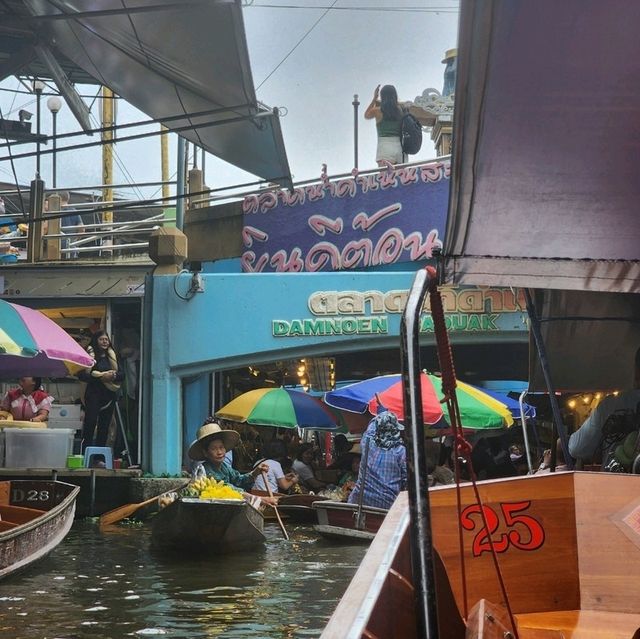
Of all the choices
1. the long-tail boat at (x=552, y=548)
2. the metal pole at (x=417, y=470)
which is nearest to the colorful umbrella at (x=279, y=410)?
the long-tail boat at (x=552, y=548)

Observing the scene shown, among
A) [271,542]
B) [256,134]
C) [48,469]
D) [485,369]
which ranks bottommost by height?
[271,542]

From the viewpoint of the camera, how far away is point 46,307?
17.9 metres

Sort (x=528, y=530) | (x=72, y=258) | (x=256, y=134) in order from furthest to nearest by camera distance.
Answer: (x=72, y=258)
(x=256, y=134)
(x=528, y=530)

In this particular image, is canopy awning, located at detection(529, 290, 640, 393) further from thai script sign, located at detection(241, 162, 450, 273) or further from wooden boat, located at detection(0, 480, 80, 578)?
thai script sign, located at detection(241, 162, 450, 273)

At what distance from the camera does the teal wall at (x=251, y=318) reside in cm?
1636

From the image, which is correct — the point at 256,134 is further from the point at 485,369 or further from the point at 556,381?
the point at 485,369

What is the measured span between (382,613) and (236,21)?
7.43 metres

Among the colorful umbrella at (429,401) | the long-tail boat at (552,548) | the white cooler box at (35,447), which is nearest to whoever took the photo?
the long-tail boat at (552,548)

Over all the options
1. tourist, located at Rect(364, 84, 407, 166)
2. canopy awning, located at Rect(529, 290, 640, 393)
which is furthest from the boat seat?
tourist, located at Rect(364, 84, 407, 166)

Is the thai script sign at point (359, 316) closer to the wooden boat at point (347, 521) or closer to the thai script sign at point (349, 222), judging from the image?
the thai script sign at point (349, 222)

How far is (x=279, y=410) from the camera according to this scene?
18.0 metres

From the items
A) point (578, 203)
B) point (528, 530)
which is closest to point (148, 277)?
point (528, 530)

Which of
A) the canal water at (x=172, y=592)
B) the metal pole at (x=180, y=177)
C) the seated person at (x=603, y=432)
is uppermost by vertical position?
the metal pole at (x=180, y=177)

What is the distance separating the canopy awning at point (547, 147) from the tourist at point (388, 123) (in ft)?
51.5
